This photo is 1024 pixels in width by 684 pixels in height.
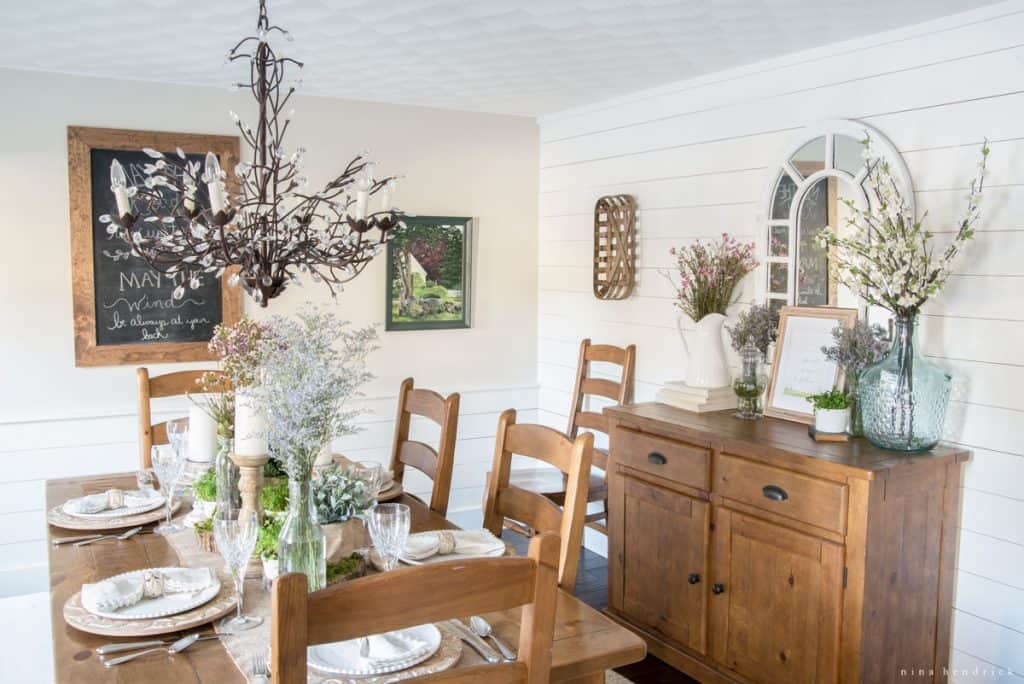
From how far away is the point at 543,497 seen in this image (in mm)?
2193

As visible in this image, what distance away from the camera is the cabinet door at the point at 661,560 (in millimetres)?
3082

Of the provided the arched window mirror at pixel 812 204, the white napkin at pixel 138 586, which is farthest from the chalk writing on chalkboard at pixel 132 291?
the arched window mirror at pixel 812 204

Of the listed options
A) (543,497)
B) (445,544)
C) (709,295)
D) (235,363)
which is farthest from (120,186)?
(709,295)

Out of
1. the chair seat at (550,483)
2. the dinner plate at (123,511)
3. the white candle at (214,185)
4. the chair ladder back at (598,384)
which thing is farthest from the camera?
the chair ladder back at (598,384)

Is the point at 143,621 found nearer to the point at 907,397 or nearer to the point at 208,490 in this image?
the point at 208,490

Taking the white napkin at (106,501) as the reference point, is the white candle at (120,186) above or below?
above

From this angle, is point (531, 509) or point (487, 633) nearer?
point (487, 633)

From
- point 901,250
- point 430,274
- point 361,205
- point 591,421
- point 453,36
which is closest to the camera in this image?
point 361,205

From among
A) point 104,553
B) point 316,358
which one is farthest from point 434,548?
point 104,553

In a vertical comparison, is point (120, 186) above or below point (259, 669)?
above

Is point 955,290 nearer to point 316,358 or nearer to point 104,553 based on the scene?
point 316,358

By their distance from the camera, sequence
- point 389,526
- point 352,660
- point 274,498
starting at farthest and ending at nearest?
point 274,498 < point 389,526 < point 352,660

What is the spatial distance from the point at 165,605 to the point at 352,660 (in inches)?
20.5

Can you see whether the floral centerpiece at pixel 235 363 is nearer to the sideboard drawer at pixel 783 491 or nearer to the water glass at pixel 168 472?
the water glass at pixel 168 472
